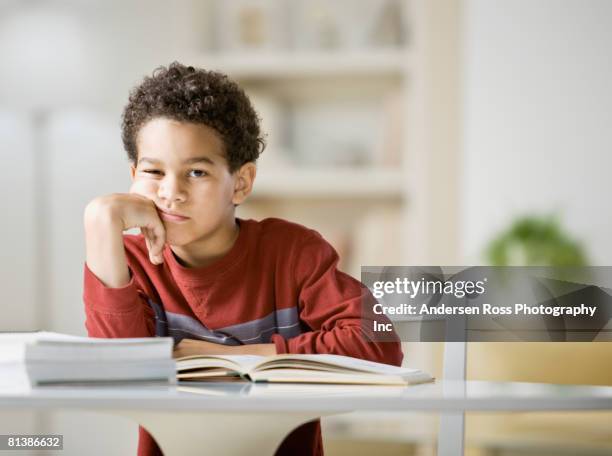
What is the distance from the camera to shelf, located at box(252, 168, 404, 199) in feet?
11.3

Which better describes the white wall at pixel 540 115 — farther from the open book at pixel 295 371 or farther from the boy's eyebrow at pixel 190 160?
the open book at pixel 295 371

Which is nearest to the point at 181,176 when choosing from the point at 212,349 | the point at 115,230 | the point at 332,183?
the point at 115,230

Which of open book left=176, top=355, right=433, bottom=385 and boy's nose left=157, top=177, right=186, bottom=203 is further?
boy's nose left=157, top=177, right=186, bottom=203

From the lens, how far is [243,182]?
4.46 feet

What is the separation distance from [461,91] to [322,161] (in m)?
0.64

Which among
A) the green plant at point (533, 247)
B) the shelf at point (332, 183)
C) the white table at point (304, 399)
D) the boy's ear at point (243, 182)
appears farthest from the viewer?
the shelf at point (332, 183)

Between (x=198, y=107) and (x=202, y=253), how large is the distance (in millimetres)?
227

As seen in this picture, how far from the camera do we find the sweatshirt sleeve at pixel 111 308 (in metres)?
1.15

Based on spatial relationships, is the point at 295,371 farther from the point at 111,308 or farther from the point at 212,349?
the point at 111,308

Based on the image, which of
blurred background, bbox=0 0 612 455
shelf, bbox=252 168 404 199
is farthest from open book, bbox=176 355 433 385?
shelf, bbox=252 168 404 199

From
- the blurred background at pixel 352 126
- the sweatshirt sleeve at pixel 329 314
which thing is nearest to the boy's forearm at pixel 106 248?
the sweatshirt sleeve at pixel 329 314

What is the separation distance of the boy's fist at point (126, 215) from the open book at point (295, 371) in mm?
290

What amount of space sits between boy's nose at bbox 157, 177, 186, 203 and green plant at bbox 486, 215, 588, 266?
89.9 inches

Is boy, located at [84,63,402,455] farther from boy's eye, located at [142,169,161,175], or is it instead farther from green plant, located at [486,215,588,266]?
green plant, located at [486,215,588,266]
